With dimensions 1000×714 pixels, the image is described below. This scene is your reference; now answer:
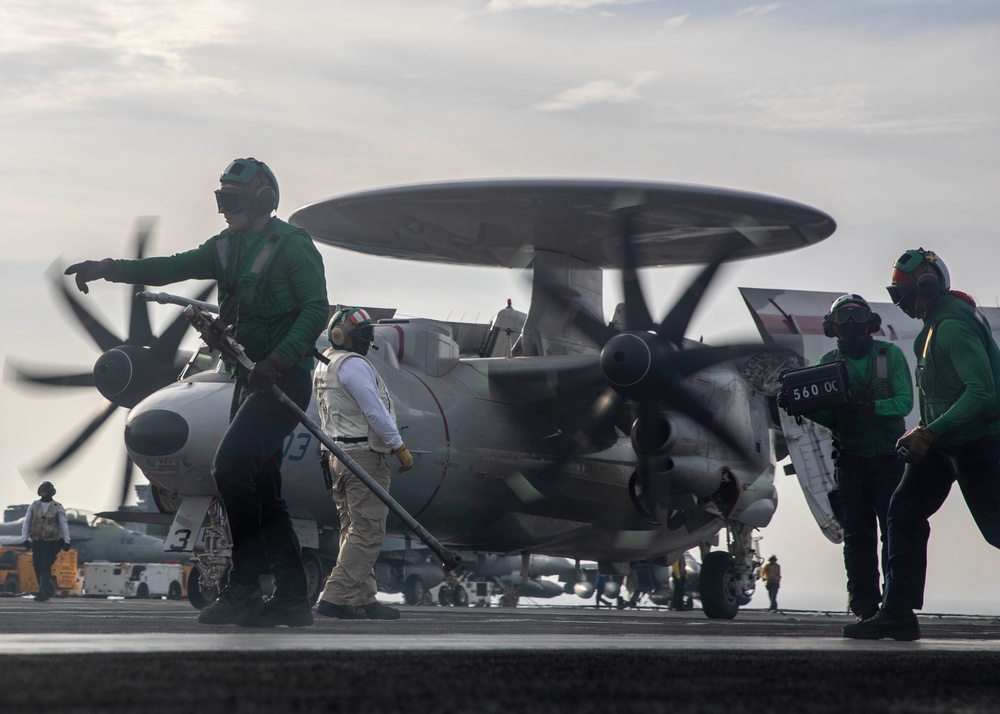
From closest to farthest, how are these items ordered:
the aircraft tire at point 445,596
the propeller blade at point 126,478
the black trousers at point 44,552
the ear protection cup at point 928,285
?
the ear protection cup at point 928,285 → the propeller blade at point 126,478 → the black trousers at point 44,552 → the aircraft tire at point 445,596

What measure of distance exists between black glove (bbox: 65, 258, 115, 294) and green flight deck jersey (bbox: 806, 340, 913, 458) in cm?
416

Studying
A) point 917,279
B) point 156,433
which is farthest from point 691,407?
point 917,279

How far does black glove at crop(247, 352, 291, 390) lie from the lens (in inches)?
249

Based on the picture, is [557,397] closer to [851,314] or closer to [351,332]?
[351,332]

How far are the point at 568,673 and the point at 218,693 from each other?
1.14 meters

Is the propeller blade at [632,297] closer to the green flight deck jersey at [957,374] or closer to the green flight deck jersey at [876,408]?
the green flight deck jersey at [876,408]

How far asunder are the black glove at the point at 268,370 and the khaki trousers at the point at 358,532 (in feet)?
5.13

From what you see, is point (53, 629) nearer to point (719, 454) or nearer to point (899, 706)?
point (899, 706)

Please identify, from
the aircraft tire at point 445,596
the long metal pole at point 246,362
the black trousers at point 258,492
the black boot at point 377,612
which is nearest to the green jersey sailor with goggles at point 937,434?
the long metal pole at point 246,362

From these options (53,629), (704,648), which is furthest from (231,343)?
(704,648)

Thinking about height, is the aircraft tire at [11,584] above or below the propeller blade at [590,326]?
below

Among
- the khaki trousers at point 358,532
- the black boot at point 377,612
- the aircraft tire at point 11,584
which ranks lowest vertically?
the aircraft tire at point 11,584

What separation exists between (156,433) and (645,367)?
524 cm

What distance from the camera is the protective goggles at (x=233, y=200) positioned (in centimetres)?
670
